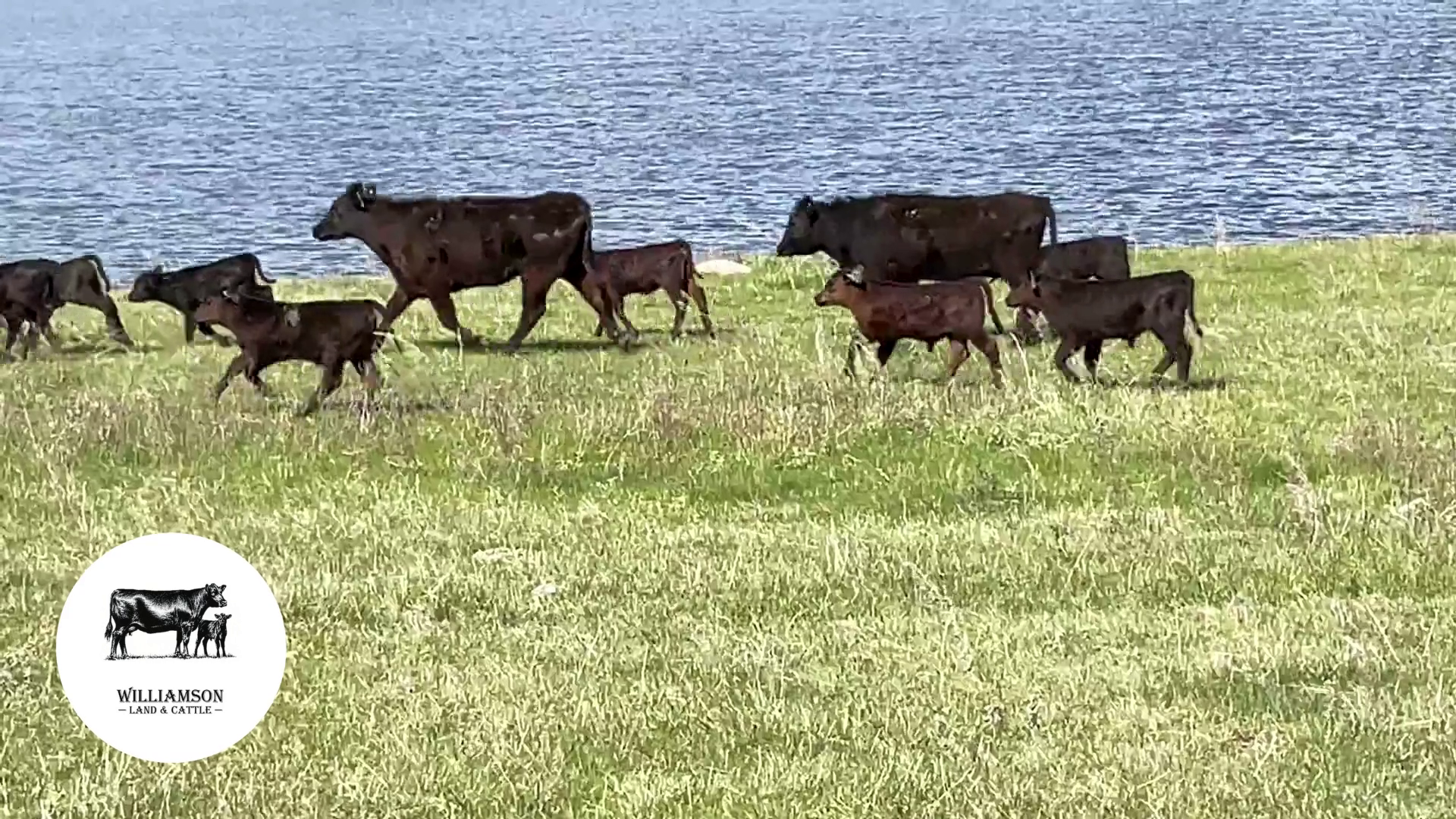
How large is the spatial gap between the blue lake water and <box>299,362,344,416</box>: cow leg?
51.5ft

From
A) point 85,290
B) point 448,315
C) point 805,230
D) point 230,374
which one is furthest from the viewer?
point 805,230

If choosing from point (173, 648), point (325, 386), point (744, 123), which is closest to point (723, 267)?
point (325, 386)

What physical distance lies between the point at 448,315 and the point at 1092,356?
535 cm

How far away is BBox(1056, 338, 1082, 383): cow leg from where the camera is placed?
1395 centimetres

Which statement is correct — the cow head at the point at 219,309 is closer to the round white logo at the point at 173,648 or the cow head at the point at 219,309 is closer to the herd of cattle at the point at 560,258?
the herd of cattle at the point at 560,258

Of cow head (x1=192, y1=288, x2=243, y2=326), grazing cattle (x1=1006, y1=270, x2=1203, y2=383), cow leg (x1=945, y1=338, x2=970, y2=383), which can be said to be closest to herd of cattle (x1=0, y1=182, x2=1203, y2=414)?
cow leg (x1=945, y1=338, x2=970, y2=383)

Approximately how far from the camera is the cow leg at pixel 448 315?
1667 cm

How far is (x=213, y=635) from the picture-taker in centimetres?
656

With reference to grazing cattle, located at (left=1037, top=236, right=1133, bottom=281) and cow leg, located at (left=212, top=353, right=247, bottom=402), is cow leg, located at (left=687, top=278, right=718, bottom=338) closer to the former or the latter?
grazing cattle, located at (left=1037, top=236, right=1133, bottom=281)

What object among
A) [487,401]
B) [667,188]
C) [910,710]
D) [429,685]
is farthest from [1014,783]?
[667,188]

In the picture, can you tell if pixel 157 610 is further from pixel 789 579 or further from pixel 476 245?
pixel 476 245

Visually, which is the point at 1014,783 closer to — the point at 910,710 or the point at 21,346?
the point at 910,710

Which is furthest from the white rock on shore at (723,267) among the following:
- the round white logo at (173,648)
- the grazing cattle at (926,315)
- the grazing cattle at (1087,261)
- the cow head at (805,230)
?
the round white logo at (173,648)

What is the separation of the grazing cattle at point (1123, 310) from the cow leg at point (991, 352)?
40 centimetres
